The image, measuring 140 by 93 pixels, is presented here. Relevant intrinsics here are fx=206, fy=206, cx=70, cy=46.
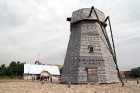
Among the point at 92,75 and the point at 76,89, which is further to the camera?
the point at 92,75

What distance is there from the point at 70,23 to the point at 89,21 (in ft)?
8.70

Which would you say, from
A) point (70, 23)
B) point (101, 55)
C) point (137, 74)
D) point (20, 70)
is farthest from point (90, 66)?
point (20, 70)

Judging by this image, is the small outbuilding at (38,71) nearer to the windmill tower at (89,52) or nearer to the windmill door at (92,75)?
the windmill tower at (89,52)

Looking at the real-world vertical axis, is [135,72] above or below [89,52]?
below

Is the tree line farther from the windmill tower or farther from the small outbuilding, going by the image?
the windmill tower

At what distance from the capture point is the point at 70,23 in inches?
1025

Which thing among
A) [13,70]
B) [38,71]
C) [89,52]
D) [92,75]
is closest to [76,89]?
[92,75]

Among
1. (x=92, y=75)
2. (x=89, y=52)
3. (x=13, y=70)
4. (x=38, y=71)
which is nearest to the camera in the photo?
(x=92, y=75)

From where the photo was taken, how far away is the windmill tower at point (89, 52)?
21.8 m

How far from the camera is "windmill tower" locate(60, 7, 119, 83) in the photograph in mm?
21797

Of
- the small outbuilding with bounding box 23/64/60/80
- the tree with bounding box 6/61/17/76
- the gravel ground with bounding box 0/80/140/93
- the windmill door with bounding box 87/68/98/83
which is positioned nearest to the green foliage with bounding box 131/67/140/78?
the small outbuilding with bounding box 23/64/60/80

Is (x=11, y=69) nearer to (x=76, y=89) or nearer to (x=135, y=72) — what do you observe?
(x=135, y=72)

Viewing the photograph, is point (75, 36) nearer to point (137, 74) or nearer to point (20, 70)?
point (137, 74)

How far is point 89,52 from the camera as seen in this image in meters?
22.8
